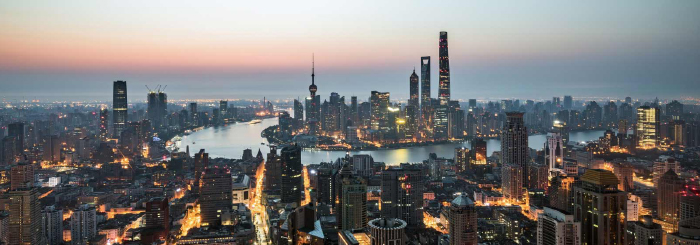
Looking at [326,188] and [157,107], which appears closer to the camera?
[326,188]

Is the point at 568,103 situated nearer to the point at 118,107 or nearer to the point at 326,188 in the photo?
the point at 326,188

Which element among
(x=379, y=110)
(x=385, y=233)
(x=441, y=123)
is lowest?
(x=385, y=233)

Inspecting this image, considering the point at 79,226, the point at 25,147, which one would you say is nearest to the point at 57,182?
the point at 25,147

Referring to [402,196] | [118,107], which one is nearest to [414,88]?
[118,107]

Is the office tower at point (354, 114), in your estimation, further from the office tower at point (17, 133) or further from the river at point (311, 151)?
the office tower at point (17, 133)

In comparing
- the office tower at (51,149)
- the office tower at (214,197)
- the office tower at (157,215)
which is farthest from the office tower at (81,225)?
the office tower at (51,149)

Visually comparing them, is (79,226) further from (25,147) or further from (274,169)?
(25,147)
